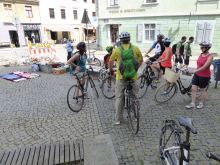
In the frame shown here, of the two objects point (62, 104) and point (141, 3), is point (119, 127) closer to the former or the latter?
point (62, 104)

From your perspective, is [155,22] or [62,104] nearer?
[62,104]

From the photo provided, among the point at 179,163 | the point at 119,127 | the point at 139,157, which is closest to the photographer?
the point at 179,163

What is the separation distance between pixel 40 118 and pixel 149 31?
44.1 feet

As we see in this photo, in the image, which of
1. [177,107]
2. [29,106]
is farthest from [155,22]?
[29,106]

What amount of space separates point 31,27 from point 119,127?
1135 inches

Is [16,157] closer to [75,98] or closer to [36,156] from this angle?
[36,156]

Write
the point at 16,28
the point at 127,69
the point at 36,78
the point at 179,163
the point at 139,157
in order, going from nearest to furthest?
the point at 179,163 < the point at 139,157 < the point at 127,69 < the point at 36,78 < the point at 16,28

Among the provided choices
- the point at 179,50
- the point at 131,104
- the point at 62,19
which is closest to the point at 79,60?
the point at 131,104

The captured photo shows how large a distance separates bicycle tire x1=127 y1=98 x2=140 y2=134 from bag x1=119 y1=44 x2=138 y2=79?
54 centimetres

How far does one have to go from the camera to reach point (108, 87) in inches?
251

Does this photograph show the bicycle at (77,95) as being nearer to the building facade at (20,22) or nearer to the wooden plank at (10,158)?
the wooden plank at (10,158)

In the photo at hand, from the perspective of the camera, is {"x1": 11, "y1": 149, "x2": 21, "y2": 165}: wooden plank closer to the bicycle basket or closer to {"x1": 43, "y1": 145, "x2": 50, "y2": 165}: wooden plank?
{"x1": 43, "y1": 145, "x2": 50, "y2": 165}: wooden plank

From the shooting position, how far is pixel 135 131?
4223 millimetres

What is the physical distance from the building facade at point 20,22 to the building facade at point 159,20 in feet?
45.1
